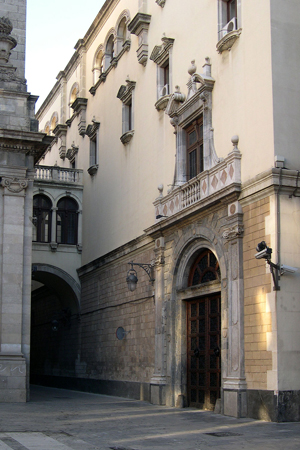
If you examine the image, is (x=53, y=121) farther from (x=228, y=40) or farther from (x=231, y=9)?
(x=228, y=40)

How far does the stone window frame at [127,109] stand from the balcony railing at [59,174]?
5.95 meters

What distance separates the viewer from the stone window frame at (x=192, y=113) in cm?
1762

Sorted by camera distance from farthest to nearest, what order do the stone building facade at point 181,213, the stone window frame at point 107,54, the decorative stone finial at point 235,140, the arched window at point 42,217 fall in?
the arched window at point 42,217, the stone window frame at point 107,54, the decorative stone finial at point 235,140, the stone building facade at point 181,213

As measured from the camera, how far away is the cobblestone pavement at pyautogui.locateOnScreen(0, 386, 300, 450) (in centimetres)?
1070

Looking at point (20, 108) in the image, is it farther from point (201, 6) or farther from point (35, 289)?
point (35, 289)

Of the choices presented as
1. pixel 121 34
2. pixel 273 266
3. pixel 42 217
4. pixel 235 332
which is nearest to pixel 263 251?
pixel 273 266

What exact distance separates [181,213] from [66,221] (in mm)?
12316

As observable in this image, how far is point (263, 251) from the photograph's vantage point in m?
13.6

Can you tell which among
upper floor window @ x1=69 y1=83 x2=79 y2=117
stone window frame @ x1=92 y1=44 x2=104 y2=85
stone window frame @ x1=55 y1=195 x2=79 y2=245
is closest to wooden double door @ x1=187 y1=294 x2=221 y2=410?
stone window frame @ x1=55 y1=195 x2=79 y2=245

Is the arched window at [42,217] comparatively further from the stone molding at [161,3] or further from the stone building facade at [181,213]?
the stone molding at [161,3]

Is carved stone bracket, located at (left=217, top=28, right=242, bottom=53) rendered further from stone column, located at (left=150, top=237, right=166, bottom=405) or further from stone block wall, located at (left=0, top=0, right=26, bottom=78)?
stone block wall, located at (left=0, top=0, right=26, bottom=78)

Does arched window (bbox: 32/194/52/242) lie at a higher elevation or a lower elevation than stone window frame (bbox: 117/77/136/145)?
lower

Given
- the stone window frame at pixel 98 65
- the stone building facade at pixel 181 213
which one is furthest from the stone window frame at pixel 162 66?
the stone window frame at pixel 98 65

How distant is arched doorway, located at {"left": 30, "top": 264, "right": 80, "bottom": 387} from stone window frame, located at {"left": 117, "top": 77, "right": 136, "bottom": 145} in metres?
6.58
